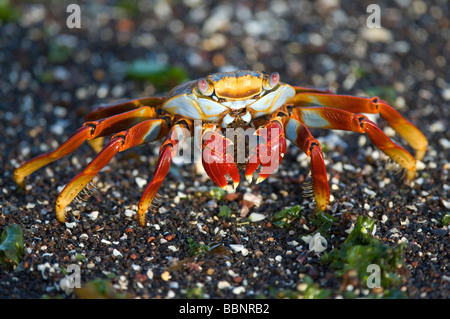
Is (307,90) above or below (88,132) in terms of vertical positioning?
above

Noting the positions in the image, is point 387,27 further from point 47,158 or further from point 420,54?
point 47,158

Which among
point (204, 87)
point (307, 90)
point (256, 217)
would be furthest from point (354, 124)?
point (204, 87)

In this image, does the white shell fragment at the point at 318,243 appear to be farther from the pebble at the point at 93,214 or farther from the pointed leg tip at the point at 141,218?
the pebble at the point at 93,214

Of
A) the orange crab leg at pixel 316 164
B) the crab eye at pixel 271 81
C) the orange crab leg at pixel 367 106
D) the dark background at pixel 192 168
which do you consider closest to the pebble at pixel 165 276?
the dark background at pixel 192 168

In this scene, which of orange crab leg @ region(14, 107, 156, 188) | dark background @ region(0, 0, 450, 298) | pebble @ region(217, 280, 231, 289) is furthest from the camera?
orange crab leg @ region(14, 107, 156, 188)

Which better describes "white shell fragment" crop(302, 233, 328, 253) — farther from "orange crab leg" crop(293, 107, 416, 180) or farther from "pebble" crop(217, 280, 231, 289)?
"orange crab leg" crop(293, 107, 416, 180)

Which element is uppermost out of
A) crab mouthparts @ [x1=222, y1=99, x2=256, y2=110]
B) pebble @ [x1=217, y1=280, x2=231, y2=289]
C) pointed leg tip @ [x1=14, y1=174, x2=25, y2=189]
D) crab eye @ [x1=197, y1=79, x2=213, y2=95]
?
crab eye @ [x1=197, y1=79, x2=213, y2=95]

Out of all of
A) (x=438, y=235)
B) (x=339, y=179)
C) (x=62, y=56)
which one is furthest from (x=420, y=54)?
(x=62, y=56)

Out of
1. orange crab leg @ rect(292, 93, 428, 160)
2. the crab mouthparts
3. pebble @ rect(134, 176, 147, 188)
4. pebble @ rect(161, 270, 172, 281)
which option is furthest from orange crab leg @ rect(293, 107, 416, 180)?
pebble @ rect(161, 270, 172, 281)

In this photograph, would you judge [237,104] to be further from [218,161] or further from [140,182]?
[140,182]
